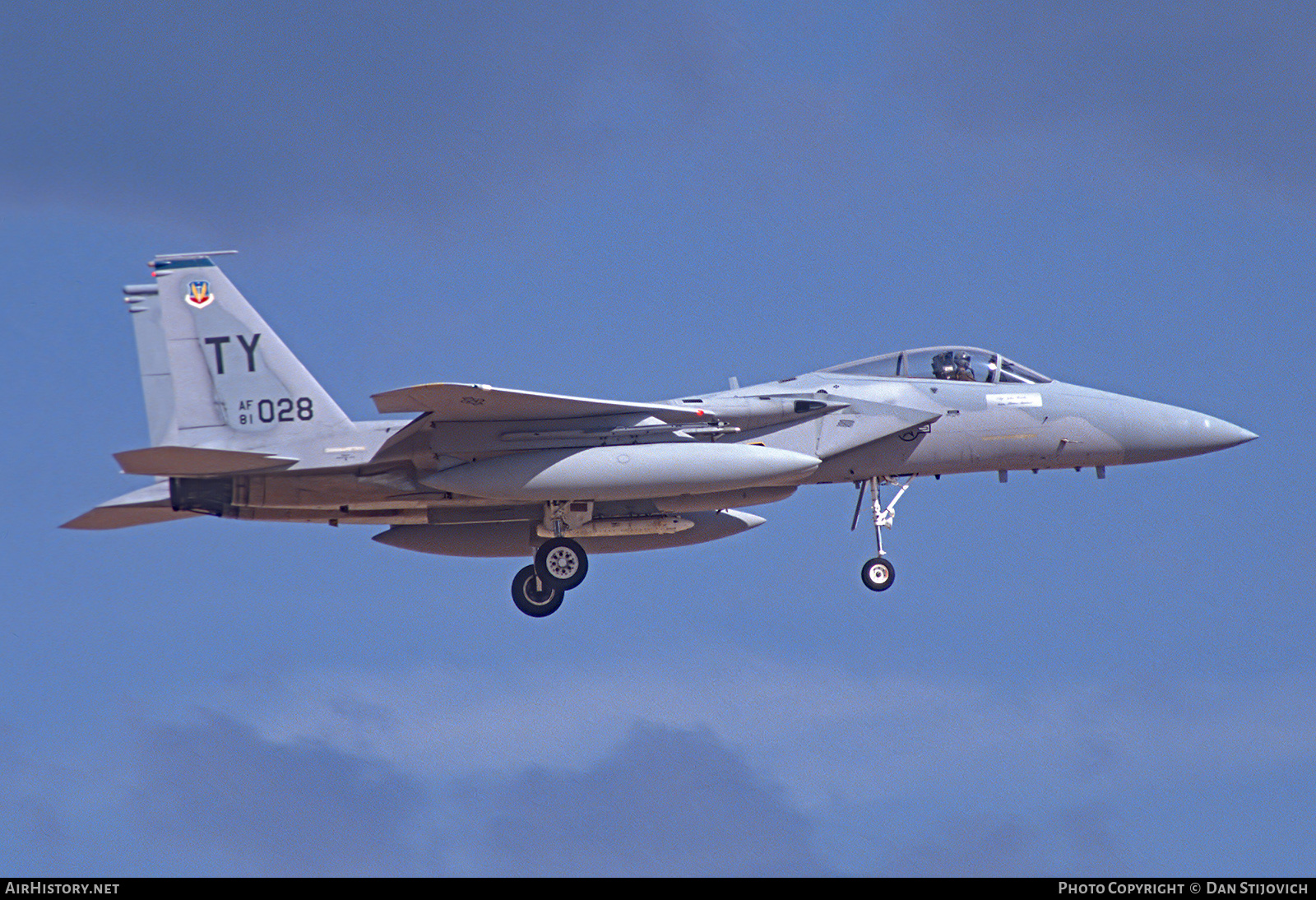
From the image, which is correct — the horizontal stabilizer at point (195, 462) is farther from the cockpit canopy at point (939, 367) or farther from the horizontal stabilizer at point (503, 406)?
the cockpit canopy at point (939, 367)

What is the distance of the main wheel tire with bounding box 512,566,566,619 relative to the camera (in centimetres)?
2500

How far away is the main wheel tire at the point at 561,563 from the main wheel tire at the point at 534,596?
0.49 ft

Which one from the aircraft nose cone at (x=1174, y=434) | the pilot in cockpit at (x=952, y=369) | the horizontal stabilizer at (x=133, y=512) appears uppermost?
the pilot in cockpit at (x=952, y=369)

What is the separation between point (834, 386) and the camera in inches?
969

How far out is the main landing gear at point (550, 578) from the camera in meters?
24.8

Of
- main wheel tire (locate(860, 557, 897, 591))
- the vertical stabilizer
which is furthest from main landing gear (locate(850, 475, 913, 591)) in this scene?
the vertical stabilizer

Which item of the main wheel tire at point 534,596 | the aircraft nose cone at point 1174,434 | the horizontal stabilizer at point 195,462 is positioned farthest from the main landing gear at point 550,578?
the aircraft nose cone at point 1174,434

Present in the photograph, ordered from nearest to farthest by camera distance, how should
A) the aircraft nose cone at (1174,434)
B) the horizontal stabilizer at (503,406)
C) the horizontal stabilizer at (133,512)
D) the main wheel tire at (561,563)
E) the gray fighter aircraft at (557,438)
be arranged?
the horizontal stabilizer at (503,406) → the gray fighter aircraft at (557,438) → the horizontal stabilizer at (133,512) → the main wheel tire at (561,563) → the aircraft nose cone at (1174,434)

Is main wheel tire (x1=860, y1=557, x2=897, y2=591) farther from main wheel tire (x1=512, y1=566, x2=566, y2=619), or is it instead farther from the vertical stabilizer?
the vertical stabilizer

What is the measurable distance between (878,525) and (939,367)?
2.49m

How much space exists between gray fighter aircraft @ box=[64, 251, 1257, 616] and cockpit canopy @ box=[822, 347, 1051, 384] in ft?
0.08
